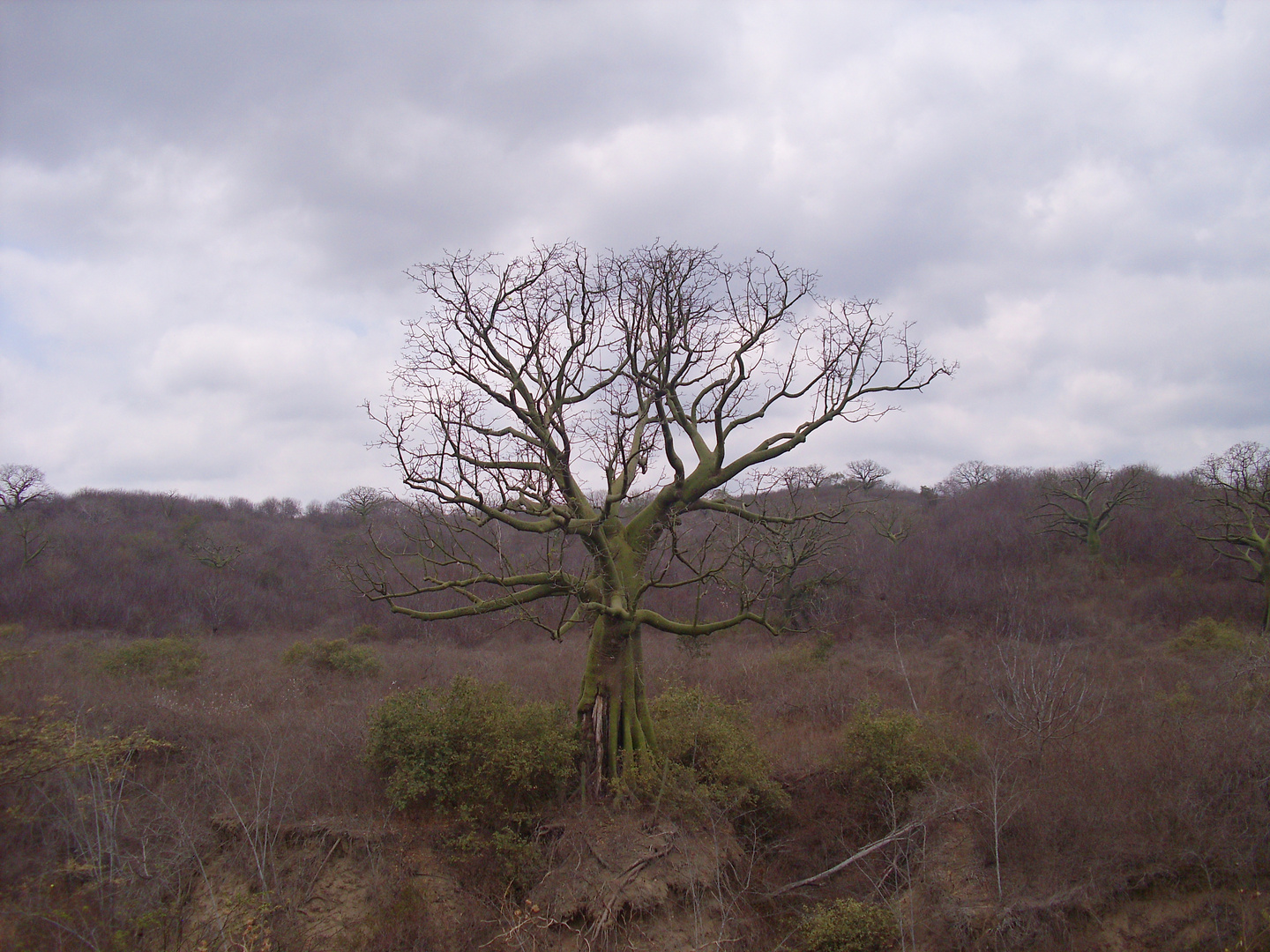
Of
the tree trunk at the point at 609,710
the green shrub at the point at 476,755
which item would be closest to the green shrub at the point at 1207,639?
the tree trunk at the point at 609,710

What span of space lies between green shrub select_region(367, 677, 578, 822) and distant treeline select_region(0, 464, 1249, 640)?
11863mm

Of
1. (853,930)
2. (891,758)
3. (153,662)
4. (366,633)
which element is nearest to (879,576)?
(891,758)

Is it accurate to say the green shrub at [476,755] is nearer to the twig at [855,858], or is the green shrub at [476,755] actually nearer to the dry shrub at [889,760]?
the twig at [855,858]

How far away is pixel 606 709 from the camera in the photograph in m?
10.8

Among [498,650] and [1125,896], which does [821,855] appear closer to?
[1125,896]

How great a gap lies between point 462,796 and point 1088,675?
1579 cm

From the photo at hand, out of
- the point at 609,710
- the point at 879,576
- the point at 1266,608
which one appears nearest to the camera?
the point at 609,710

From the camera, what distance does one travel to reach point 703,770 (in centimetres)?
1112

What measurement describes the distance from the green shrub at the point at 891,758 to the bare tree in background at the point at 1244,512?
19.1m

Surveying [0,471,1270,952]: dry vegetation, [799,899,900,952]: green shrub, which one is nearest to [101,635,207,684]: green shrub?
[0,471,1270,952]: dry vegetation

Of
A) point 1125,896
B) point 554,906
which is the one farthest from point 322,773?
point 1125,896

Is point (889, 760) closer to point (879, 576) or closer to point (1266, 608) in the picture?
point (879, 576)

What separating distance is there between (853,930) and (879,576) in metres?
24.5

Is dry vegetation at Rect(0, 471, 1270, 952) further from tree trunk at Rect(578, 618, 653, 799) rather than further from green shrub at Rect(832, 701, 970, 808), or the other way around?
tree trunk at Rect(578, 618, 653, 799)
